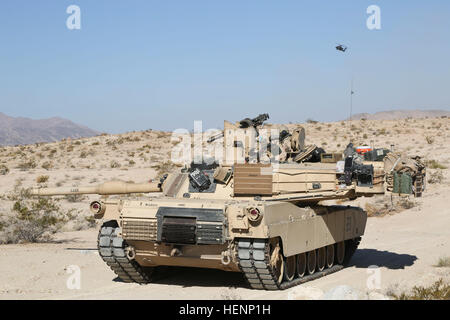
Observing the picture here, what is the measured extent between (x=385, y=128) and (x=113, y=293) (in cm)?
4154

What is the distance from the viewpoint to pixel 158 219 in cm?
1170

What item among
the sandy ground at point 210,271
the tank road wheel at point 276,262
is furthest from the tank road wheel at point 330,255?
the tank road wheel at point 276,262

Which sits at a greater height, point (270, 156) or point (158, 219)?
point (270, 156)

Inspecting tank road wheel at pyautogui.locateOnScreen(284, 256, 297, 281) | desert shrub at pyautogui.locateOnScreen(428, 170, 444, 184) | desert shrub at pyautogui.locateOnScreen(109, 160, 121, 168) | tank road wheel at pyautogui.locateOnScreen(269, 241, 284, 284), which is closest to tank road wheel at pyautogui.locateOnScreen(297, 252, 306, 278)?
tank road wheel at pyautogui.locateOnScreen(284, 256, 297, 281)

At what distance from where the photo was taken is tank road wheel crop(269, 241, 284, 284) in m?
11.8

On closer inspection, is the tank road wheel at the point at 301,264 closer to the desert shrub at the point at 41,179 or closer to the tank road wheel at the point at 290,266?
the tank road wheel at the point at 290,266

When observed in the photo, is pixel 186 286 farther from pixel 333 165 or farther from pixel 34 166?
pixel 34 166

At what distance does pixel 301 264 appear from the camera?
44.8 ft

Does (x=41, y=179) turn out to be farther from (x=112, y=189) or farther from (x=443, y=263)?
(x=443, y=263)

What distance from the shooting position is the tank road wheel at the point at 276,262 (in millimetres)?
11801

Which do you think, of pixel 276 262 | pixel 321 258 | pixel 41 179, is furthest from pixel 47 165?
pixel 276 262

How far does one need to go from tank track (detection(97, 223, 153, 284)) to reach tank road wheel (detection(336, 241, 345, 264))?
16.0 feet

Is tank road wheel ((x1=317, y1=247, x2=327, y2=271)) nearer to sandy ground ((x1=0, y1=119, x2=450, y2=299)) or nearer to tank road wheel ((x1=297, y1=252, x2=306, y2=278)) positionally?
sandy ground ((x1=0, y1=119, x2=450, y2=299))
